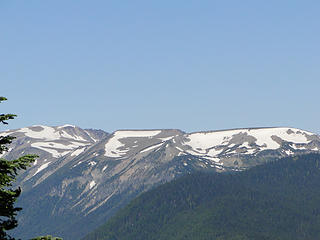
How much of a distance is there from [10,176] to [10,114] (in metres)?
2.51

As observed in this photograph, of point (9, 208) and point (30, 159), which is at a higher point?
point (30, 159)

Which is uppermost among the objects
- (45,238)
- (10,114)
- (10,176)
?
(10,114)

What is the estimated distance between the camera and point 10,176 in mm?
25219

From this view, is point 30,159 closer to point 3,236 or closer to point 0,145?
point 0,145

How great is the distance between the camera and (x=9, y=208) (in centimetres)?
2503

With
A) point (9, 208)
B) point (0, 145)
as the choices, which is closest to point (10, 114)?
point (0, 145)

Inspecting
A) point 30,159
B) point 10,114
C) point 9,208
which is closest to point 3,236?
point 9,208

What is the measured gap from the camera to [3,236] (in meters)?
24.8

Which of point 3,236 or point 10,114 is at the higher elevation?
point 10,114

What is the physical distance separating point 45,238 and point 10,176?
2.85m

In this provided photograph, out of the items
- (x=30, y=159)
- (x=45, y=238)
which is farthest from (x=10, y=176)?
(x=45, y=238)

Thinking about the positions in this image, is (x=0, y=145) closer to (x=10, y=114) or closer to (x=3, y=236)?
(x=10, y=114)

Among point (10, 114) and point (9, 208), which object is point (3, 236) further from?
point (10, 114)

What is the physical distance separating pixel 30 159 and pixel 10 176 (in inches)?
40.6
